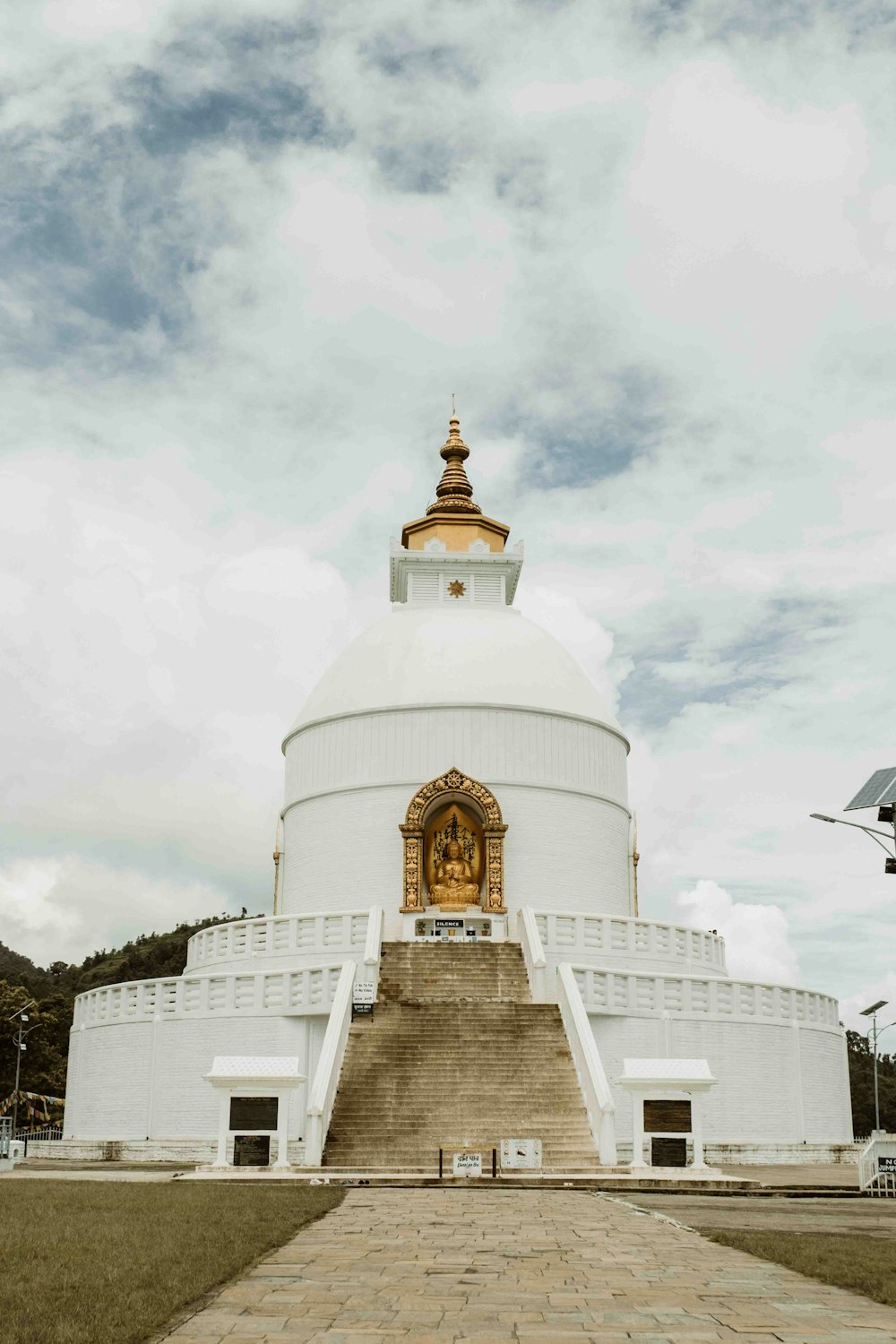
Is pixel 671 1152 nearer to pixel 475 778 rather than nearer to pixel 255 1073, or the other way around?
pixel 255 1073

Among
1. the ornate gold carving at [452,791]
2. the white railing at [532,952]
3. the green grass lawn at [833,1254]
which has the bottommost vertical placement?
the green grass lawn at [833,1254]

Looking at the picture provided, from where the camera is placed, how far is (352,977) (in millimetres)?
23516

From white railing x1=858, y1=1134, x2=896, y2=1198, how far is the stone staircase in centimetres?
359

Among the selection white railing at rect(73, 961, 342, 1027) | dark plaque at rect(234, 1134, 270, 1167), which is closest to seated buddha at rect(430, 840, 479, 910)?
white railing at rect(73, 961, 342, 1027)

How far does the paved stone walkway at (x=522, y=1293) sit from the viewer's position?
668 cm

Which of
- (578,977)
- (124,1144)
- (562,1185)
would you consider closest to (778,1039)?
(578,977)

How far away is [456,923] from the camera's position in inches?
1214

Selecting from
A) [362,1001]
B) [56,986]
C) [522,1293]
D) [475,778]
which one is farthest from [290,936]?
[56,986]

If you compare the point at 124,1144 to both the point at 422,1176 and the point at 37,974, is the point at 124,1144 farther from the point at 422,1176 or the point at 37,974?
the point at 37,974

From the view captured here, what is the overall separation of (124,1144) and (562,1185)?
11.6m

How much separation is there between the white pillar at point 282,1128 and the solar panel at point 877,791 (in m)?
9.05

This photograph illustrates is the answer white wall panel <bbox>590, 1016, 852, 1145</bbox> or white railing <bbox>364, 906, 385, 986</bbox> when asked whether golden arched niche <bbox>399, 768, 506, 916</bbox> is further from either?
white wall panel <bbox>590, 1016, 852, 1145</bbox>

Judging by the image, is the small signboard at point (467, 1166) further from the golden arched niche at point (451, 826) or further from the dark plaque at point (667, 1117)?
the golden arched niche at point (451, 826)

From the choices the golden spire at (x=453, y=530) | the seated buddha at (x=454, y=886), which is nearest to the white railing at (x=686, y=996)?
the seated buddha at (x=454, y=886)
